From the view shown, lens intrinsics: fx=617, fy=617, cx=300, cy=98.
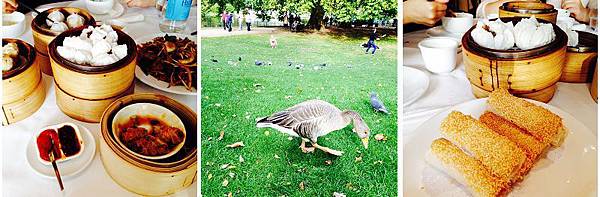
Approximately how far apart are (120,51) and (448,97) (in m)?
0.84

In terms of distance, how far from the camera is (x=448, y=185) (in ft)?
4.80

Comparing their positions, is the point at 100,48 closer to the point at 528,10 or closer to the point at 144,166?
the point at 144,166

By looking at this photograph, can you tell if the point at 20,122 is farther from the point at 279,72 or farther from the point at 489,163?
the point at 489,163

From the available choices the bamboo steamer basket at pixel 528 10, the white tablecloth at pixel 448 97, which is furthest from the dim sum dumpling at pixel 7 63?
the bamboo steamer basket at pixel 528 10

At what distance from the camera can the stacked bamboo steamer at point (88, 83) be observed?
1523 mm

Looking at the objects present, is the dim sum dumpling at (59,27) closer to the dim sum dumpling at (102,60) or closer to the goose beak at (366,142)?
the dim sum dumpling at (102,60)

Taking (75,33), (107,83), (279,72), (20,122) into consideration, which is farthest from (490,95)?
(20,122)

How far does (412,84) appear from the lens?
158 centimetres

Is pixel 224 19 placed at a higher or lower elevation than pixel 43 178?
higher

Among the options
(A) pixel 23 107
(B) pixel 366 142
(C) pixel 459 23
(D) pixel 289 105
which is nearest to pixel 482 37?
(C) pixel 459 23

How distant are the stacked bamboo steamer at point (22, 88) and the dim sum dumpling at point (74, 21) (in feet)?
0.39

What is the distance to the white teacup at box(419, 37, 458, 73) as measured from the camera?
5.18 ft

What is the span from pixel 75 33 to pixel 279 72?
536mm

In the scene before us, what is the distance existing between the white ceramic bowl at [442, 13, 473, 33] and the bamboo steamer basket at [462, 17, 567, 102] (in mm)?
55
